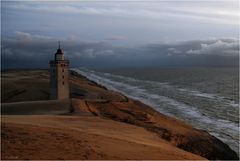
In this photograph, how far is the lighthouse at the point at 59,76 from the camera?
37188mm

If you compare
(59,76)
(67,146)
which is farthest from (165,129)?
(59,76)

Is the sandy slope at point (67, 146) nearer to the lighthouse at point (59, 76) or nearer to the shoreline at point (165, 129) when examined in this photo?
the shoreline at point (165, 129)

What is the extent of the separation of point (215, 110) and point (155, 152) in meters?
31.7

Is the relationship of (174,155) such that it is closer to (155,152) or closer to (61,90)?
(155,152)

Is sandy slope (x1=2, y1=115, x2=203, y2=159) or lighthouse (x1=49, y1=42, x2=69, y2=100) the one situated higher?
lighthouse (x1=49, y1=42, x2=69, y2=100)

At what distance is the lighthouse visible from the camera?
37188 millimetres

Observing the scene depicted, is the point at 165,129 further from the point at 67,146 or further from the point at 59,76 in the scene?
the point at 59,76

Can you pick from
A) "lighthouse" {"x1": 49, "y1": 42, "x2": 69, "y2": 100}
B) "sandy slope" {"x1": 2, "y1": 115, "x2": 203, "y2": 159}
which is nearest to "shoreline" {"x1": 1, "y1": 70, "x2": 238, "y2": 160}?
"lighthouse" {"x1": 49, "y1": 42, "x2": 69, "y2": 100}

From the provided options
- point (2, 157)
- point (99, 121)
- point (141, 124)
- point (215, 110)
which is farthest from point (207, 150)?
point (215, 110)

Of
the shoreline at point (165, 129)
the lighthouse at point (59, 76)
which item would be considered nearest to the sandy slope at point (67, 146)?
the shoreline at point (165, 129)

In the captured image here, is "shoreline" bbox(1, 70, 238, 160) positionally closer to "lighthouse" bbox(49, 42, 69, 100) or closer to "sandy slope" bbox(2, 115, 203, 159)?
"lighthouse" bbox(49, 42, 69, 100)

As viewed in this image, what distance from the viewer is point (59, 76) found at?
123ft

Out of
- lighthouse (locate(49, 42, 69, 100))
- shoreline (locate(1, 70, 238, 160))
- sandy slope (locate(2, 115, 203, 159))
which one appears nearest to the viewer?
sandy slope (locate(2, 115, 203, 159))

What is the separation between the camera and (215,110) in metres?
47.4
